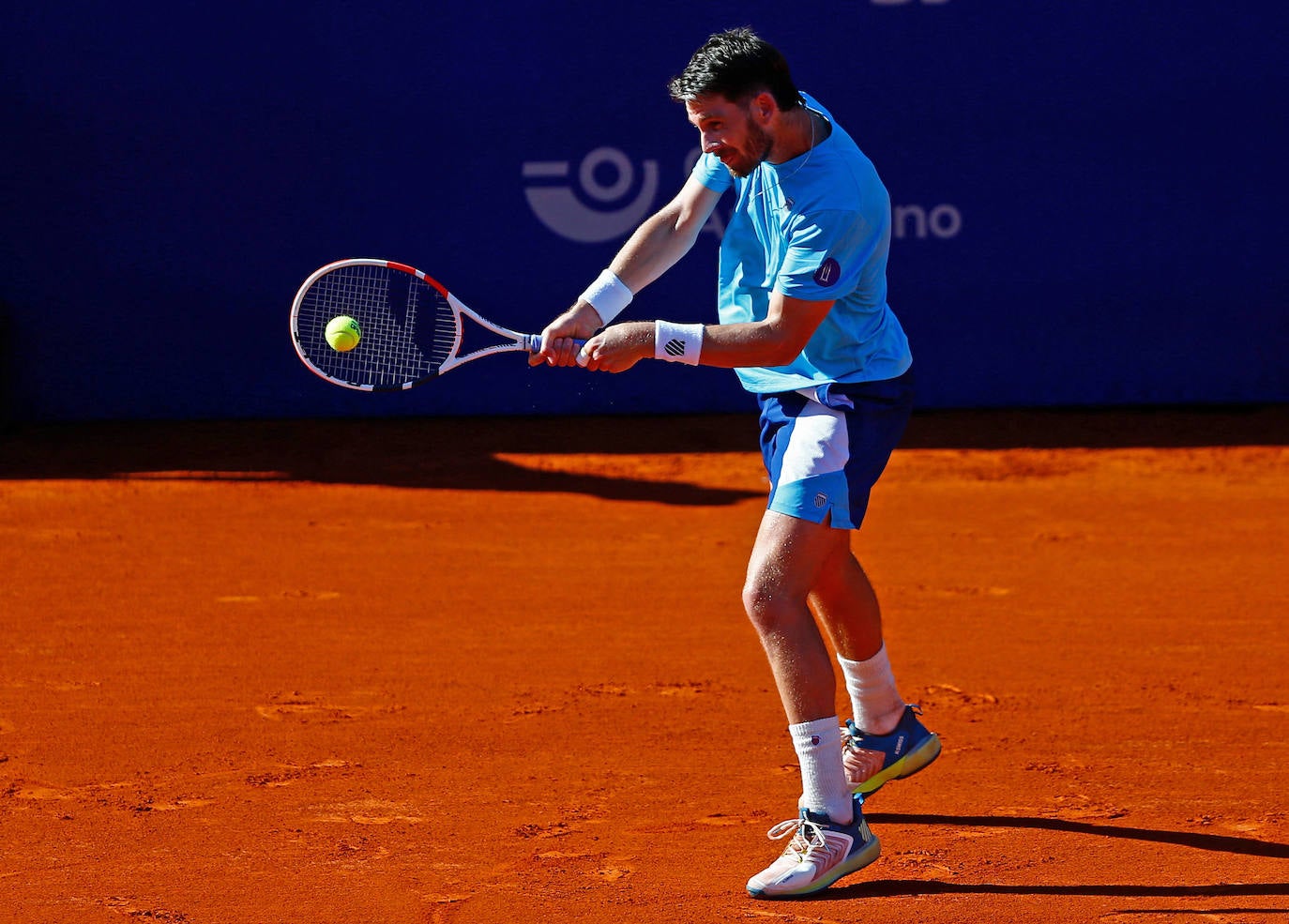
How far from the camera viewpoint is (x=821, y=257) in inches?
125

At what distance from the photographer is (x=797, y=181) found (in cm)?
325

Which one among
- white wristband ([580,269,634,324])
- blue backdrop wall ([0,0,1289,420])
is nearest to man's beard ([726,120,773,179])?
white wristband ([580,269,634,324])

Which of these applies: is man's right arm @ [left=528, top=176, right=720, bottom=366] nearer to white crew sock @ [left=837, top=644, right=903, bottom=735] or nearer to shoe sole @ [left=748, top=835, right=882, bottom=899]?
white crew sock @ [left=837, top=644, right=903, bottom=735]

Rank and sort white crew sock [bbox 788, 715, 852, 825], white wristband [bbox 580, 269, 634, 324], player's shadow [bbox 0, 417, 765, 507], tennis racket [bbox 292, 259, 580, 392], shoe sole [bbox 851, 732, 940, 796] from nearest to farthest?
1. white crew sock [bbox 788, 715, 852, 825]
2. white wristband [bbox 580, 269, 634, 324]
3. shoe sole [bbox 851, 732, 940, 796]
4. tennis racket [bbox 292, 259, 580, 392]
5. player's shadow [bbox 0, 417, 765, 507]

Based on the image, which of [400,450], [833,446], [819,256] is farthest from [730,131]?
[400,450]

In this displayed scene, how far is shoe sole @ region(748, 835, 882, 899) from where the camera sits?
10.6 ft

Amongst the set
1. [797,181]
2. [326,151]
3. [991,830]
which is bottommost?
[991,830]

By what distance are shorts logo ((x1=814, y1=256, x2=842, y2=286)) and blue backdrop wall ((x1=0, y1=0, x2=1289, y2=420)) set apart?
19.0 ft

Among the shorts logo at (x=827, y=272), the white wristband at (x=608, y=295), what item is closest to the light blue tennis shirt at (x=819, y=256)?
the shorts logo at (x=827, y=272)

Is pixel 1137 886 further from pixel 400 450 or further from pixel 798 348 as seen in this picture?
pixel 400 450

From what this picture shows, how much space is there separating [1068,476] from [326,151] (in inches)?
177

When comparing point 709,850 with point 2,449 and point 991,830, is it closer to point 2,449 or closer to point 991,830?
point 991,830

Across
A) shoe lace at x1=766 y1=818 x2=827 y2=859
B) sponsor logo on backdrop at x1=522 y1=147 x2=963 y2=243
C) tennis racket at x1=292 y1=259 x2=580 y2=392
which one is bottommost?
shoe lace at x1=766 y1=818 x2=827 y2=859

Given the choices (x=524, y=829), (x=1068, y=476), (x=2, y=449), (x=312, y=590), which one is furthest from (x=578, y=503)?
(x=524, y=829)
